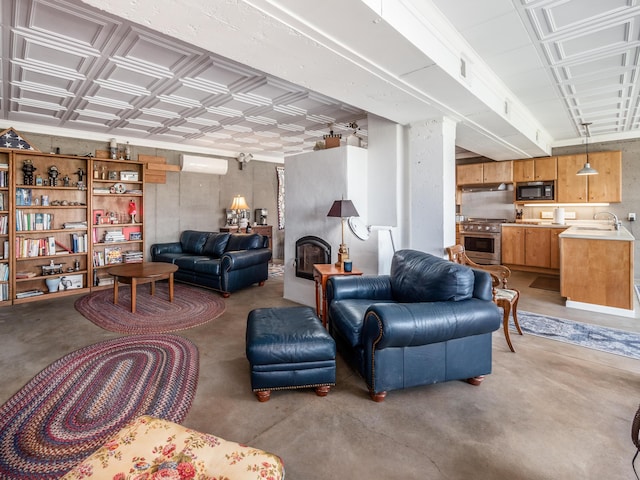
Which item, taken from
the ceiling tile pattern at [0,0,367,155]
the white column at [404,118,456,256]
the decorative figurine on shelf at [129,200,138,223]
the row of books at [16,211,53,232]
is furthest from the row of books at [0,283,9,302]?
the white column at [404,118,456,256]

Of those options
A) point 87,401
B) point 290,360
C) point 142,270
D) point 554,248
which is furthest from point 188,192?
point 554,248

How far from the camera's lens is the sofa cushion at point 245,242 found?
5.66 m

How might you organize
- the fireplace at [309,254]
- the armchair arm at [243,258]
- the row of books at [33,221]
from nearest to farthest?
1. the fireplace at [309,254]
2. the row of books at [33,221]
3. the armchair arm at [243,258]

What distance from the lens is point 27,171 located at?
16.0ft

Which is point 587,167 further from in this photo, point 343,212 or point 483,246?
point 343,212

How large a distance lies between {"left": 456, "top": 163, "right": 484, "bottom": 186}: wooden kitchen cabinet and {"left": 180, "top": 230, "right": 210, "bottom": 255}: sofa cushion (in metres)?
5.81

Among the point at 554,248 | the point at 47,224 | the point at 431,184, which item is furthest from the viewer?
the point at 554,248

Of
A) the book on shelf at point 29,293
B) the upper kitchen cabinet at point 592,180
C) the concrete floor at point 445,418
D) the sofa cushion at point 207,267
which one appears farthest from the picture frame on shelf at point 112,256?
the upper kitchen cabinet at point 592,180

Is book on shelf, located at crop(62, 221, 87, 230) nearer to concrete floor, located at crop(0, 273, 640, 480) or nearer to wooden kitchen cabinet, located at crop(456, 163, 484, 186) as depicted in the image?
concrete floor, located at crop(0, 273, 640, 480)

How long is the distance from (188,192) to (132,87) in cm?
330

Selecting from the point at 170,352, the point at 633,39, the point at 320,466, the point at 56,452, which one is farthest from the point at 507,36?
the point at 56,452

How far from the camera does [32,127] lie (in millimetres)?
5055

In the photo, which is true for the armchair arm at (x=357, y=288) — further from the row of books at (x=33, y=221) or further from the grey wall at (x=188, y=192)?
the row of books at (x=33, y=221)

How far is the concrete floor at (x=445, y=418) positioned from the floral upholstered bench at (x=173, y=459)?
1.88ft
